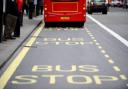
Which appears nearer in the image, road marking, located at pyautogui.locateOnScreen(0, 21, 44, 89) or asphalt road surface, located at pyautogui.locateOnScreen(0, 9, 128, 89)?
asphalt road surface, located at pyautogui.locateOnScreen(0, 9, 128, 89)

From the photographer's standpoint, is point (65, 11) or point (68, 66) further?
point (65, 11)

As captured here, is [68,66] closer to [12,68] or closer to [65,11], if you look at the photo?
[12,68]

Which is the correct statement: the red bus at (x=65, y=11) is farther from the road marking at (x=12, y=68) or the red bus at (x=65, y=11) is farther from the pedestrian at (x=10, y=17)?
the road marking at (x=12, y=68)

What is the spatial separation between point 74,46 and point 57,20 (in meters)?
12.7

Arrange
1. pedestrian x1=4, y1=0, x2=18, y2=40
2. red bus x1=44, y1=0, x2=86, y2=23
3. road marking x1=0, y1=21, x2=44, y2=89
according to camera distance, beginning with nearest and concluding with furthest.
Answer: road marking x1=0, y1=21, x2=44, y2=89
pedestrian x1=4, y1=0, x2=18, y2=40
red bus x1=44, y1=0, x2=86, y2=23

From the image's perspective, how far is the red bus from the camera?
32.2 meters

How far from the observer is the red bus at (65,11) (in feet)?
106

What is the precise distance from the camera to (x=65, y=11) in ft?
106

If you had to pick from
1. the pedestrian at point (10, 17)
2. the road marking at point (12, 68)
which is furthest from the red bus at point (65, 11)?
the road marking at point (12, 68)

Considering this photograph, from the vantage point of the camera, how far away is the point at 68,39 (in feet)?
76.7

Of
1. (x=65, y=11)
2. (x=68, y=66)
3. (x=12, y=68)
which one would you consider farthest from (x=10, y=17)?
(x=65, y=11)

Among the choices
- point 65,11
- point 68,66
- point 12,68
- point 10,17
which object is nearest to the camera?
point 12,68

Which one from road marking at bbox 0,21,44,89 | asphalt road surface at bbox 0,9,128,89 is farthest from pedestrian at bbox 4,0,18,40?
road marking at bbox 0,21,44,89

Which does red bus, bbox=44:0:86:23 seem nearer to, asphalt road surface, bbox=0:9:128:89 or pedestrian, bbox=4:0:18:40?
pedestrian, bbox=4:0:18:40
